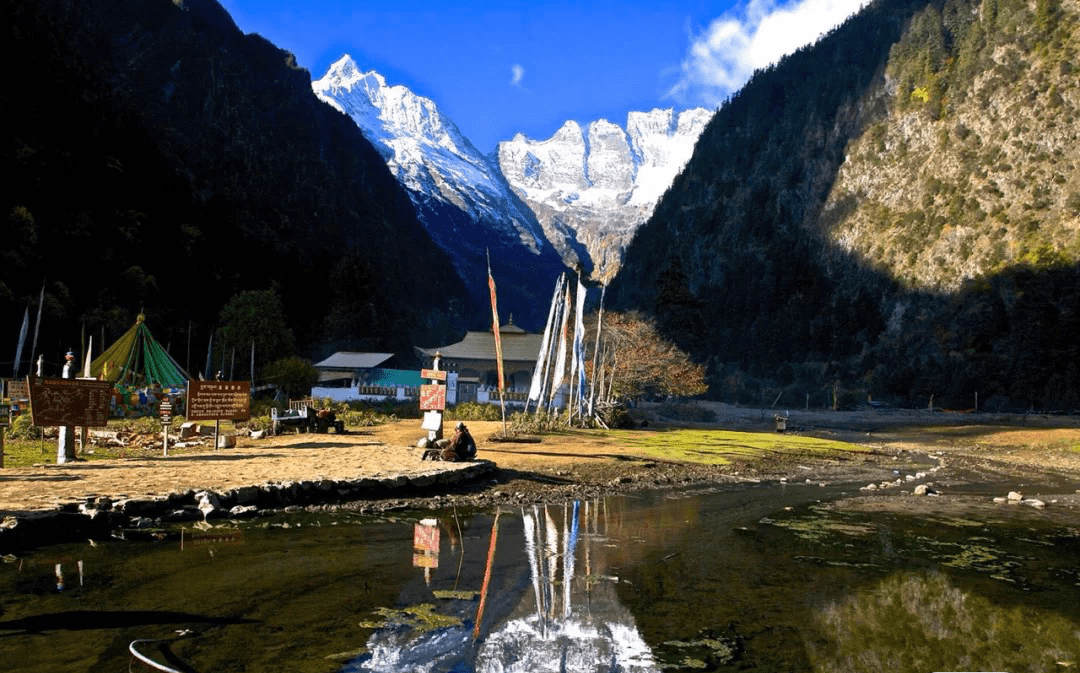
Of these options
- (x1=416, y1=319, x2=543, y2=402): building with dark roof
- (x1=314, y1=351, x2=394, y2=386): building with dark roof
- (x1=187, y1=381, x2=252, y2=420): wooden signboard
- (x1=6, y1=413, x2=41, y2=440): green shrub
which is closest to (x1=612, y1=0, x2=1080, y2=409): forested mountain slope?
(x1=416, y1=319, x2=543, y2=402): building with dark roof

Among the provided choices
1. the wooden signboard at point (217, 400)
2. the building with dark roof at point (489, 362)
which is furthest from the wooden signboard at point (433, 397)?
the building with dark roof at point (489, 362)

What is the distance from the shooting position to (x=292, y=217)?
11144 centimetres

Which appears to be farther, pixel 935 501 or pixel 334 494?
pixel 935 501

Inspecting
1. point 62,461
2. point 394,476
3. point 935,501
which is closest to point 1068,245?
point 935,501

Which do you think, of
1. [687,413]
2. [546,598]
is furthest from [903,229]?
[546,598]

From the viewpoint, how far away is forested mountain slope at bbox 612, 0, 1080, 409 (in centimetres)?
7606

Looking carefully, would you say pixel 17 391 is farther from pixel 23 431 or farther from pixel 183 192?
pixel 183 192

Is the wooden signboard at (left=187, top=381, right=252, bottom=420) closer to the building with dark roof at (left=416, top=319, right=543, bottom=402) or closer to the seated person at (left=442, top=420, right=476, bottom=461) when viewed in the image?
the seated person at (left=442, top=420, right=476, bottom=461)

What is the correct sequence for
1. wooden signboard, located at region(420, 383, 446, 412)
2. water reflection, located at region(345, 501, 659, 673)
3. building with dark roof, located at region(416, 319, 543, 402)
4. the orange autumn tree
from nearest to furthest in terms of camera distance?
water reflection, located at region(345, 501, 659, 673), wooden signboard, located at region(420, 383, 446, 412), the orange autumn tree, building with dark roof, located at region(416, 319, 543, 402)

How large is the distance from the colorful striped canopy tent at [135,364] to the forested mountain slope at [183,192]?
858 inches

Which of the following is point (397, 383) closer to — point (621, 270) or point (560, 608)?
point (560, 608)

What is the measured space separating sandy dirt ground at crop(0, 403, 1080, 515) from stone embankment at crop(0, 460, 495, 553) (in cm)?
42

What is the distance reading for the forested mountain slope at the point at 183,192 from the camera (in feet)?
204

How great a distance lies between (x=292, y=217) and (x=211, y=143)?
14.4 metres
